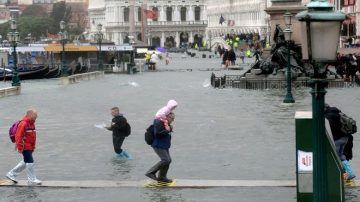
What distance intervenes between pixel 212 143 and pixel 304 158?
8754mm

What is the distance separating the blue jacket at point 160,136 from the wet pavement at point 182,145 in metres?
0.80

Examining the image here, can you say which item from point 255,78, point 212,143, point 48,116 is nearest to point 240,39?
point 255,78

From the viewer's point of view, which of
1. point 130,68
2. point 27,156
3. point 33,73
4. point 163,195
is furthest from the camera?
point 130,68

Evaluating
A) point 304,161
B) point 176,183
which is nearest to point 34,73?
point 176,183

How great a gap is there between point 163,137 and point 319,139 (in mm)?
6301

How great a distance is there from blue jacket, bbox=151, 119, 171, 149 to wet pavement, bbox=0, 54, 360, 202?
31.6 inches

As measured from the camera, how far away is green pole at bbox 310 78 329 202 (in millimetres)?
10531

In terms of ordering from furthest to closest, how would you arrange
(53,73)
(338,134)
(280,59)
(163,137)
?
(53,73)
(280,59)
(163,137)
(338,134)

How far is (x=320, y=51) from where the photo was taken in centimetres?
1036

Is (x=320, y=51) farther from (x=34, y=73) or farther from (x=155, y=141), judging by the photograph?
(x=34, y=73)

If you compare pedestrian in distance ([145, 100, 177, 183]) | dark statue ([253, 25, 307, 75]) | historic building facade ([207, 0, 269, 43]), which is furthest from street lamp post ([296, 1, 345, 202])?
historic building facade ([207, 0, 269, 43])

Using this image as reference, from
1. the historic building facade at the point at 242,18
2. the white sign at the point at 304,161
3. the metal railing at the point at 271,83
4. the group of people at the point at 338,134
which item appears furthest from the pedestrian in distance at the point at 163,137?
the historic building facade at the point at 242,18

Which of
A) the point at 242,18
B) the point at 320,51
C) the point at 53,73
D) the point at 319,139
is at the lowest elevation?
the point at 53,73

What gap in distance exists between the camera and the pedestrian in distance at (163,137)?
16.4 meters
